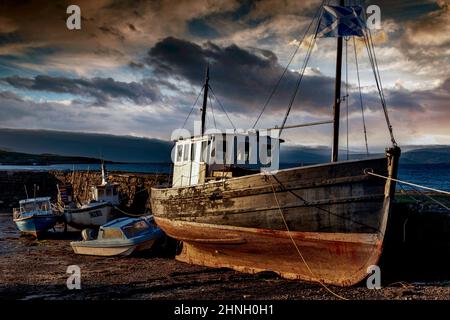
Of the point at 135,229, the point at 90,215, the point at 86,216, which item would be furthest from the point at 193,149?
the point at 86,216

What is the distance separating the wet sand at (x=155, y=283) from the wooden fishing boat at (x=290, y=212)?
0.65m

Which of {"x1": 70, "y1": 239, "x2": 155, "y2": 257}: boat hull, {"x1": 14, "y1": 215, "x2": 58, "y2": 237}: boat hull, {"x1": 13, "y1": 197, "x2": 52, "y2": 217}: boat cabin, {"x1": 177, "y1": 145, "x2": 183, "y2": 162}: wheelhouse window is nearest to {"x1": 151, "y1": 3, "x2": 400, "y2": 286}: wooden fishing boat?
{"x1": 177, "y1": 145, "x2": 183, "y2": 162}: wheelhouse window

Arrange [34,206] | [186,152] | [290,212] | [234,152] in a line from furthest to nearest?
[34,206]
[186,152]
[234,152]
[290,212]

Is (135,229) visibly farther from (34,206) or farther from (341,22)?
(341,22)

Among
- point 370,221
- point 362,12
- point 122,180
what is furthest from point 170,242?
point 122,180

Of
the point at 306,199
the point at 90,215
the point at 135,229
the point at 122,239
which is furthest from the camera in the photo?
the point at 90,215

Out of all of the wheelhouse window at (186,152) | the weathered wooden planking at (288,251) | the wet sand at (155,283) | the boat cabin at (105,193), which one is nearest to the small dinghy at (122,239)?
the wet sand at (155,283)

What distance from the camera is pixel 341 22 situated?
11.7 meters

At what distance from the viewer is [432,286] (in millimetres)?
11352

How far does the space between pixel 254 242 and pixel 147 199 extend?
2111 cm

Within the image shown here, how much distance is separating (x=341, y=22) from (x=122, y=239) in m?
14.2

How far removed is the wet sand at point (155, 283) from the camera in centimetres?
1082

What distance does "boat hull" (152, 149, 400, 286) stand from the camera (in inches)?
411
